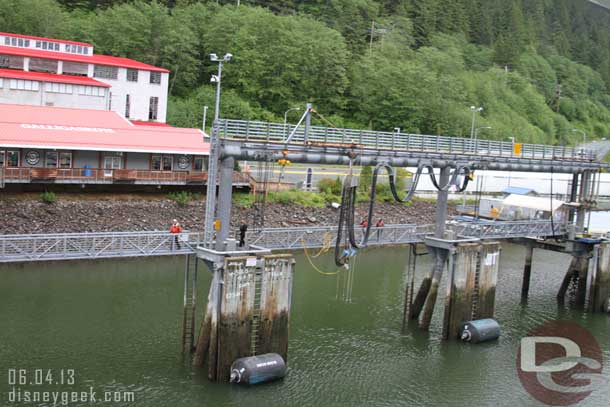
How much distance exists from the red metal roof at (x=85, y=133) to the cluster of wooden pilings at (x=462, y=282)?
27.2m

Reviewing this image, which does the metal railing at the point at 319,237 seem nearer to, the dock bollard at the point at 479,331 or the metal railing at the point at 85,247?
the metal railing at the point at 85,247

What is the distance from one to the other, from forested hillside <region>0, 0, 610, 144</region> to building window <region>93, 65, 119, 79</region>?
9.17 m

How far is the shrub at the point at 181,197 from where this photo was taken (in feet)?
193

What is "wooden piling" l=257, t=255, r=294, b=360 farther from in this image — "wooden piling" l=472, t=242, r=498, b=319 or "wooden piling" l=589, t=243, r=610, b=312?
"wooden piling" l=589, t=243, r=610, b=312

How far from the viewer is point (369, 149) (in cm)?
3531

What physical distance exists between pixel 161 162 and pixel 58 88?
47.7 feet

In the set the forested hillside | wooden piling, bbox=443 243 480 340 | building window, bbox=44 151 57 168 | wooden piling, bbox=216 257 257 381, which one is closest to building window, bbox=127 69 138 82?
the forested hillside

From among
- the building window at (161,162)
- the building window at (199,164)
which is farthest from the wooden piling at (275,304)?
the building window at (199,164)

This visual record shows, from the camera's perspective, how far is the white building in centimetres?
6488

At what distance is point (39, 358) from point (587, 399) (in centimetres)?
2382

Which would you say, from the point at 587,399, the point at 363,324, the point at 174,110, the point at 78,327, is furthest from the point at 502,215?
the point at 174,110

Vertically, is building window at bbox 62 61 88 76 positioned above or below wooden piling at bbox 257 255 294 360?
above

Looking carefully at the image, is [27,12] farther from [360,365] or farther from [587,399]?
[587,399]

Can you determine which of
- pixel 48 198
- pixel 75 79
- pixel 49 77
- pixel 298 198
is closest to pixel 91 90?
pixel 75 79
